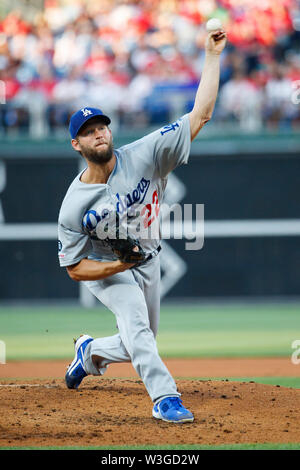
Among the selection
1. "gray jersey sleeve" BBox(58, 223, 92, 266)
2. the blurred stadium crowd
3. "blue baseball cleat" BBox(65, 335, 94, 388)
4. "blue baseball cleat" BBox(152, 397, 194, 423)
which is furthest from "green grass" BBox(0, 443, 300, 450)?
the blurred stadium crowd

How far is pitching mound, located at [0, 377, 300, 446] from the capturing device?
12.5ft

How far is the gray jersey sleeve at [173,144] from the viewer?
14.4 feet

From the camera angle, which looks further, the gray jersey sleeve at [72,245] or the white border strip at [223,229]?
the white border strip at [223,229]

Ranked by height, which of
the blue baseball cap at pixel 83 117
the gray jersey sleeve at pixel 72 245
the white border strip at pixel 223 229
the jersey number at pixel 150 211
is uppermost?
the white border strip at pixel 223 229

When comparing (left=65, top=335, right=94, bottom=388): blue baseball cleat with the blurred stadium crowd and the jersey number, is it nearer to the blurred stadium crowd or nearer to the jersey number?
the jersey number

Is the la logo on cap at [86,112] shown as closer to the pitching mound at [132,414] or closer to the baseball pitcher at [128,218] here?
the baseball pitcher at [128,218]

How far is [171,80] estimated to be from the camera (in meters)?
10.6

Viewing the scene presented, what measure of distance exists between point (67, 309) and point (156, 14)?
18.4 ft

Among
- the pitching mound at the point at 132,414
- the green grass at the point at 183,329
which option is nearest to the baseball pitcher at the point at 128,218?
the pitching mound at the point at 132,414

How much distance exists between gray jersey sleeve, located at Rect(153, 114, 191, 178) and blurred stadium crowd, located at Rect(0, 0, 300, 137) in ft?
18.3

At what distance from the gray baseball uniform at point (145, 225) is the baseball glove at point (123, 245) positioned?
0.45ft

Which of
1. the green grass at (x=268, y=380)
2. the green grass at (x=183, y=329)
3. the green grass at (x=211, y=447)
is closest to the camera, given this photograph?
the green grass at (x=211, y=447)
